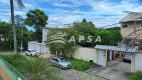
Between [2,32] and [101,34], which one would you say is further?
[2,32]

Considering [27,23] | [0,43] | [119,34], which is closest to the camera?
[119,34]

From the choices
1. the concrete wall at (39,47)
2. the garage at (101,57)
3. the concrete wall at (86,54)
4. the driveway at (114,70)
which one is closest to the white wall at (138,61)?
the driveway at (114,70)

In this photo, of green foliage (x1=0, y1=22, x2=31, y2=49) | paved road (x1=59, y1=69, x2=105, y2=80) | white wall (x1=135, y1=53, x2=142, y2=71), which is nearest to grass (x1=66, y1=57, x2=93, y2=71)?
paved road (x1=59, y1=69, x2=105, y2=80)

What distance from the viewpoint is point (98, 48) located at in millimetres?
22859

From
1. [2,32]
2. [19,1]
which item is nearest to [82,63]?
[19,1]

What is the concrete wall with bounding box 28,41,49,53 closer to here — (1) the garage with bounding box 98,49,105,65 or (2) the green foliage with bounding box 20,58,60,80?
(1) the garage with bounding box 98,49,105,65

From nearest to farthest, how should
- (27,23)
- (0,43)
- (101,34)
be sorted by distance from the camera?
(101,34), (27,23), (0,43)

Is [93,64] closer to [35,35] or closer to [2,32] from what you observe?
[35,35]

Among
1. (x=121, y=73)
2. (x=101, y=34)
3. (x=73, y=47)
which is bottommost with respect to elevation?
(x=121, y=73)

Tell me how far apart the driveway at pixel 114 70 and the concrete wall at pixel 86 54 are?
64.6 inches

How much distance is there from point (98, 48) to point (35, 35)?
2754 centimetres

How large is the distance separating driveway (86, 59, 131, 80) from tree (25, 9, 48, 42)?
2713 centimetres

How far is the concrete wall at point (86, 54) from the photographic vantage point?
77.9 feet

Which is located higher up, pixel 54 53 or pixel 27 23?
pixel 27 23
